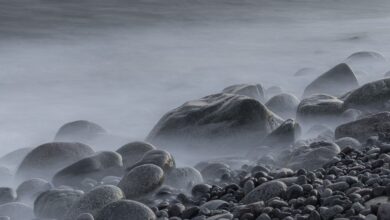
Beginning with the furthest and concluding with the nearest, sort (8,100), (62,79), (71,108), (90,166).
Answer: (62,79)
(8,100)
(71,108)
(90,166)

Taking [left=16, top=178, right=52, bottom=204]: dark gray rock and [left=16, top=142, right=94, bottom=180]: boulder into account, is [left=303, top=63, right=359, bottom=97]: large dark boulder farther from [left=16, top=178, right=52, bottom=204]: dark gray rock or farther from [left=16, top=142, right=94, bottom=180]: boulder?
[left=16, top=178, right=52, bottom=204]: dark gray rock

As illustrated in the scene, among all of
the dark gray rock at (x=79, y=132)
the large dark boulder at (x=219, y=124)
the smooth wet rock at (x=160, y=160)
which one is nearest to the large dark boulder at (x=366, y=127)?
the large dark boulder at (x=219, y=124)

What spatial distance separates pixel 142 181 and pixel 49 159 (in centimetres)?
124

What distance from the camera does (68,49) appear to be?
563 inches

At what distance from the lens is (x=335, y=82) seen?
729 centimetres

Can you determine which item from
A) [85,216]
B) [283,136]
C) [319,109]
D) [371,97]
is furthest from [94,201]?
[371,97]

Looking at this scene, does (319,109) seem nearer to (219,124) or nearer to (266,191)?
(219,124)

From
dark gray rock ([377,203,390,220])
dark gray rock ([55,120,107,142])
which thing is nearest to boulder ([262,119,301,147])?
dark gray rock ([55,120,107,142])

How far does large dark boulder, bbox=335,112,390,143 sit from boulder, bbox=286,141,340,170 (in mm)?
448

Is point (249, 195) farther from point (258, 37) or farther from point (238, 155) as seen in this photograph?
point (258, 37)

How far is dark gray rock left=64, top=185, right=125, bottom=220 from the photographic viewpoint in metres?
3.77

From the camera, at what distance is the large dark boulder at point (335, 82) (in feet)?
23.6

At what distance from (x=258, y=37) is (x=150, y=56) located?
3.56m

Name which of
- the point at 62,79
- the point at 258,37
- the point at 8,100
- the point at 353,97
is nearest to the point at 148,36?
the point at 258,37
